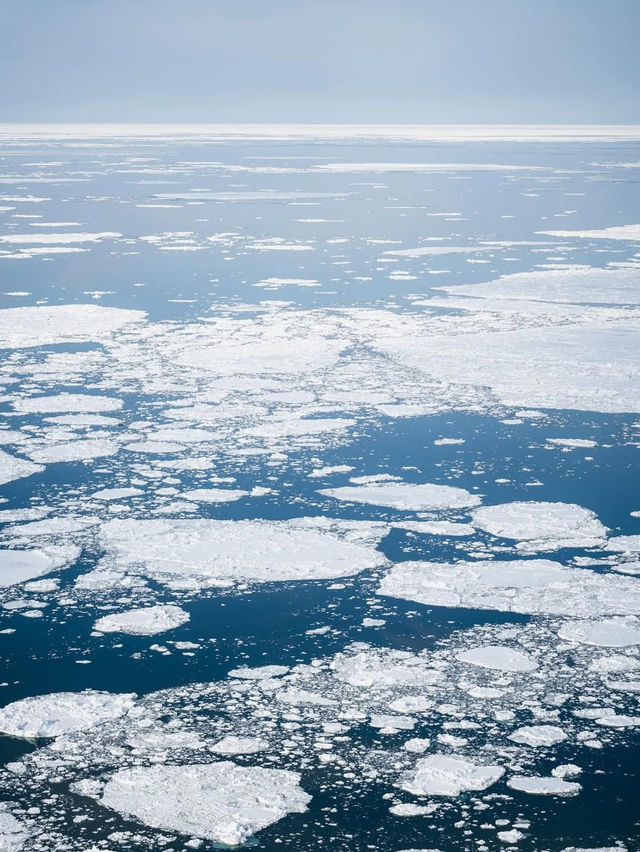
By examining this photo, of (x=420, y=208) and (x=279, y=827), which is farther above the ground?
(x=420, y=208)

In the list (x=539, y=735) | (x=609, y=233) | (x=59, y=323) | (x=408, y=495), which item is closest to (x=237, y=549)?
(x=408, y=495)

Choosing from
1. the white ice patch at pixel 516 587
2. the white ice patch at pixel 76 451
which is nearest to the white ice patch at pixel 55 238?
the white ice patch at pixel 76 451

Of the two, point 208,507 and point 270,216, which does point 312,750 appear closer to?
point 208,507

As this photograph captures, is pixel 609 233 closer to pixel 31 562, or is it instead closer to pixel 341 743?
pixel 31 562

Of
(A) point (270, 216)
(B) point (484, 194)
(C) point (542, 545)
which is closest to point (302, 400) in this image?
(C) point (542, 545)

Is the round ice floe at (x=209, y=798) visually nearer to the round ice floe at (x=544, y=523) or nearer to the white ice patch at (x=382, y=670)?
the white ice patch at (x=382, y=670)

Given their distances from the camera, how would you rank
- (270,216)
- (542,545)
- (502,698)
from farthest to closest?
(270,216)
(542,545)
(502,698)

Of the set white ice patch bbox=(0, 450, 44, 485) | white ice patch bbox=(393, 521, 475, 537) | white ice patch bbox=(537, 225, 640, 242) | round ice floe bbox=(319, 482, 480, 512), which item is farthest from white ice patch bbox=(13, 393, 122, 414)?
white ice patch bbox=(537, 225, 640, 242)
